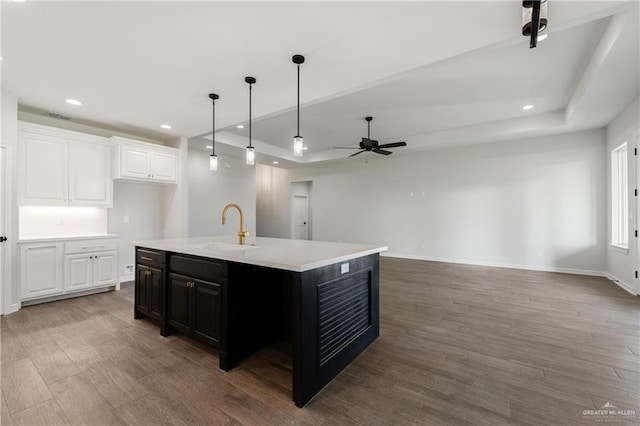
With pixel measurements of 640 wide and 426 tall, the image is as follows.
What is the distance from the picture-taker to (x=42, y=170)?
3.66m

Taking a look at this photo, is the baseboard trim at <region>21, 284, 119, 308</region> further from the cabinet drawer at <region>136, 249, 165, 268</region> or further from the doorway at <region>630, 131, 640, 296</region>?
the doorway at <region>630, 131, 640, 296</region>

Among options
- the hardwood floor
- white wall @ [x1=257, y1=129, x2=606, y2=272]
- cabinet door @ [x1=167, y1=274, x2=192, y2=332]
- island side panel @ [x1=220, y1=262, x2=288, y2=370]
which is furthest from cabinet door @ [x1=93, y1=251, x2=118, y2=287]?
white wall @ [x1=257, y1=129, x2=606, y2=272]

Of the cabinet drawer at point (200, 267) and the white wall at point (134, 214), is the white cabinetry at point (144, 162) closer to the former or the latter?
the white wall at point (134, 214)

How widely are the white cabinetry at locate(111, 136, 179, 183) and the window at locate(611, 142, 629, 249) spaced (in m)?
7.67

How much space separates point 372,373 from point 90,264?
13.9ft

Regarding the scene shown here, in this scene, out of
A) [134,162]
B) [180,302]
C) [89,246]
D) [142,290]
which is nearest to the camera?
[180,302]

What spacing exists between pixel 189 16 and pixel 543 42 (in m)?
3.42

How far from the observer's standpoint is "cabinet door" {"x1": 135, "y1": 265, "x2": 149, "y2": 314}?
2.94 m

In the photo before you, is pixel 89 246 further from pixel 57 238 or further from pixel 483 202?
pixel 483 202

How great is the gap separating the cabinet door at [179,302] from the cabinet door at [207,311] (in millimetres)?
118

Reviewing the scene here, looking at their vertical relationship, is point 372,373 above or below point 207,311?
below

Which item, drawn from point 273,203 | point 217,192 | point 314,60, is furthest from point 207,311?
point 273,203

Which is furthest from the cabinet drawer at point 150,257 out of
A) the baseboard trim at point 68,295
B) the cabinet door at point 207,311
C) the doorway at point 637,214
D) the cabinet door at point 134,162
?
the doorway at point 637,214

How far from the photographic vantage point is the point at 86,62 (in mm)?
2658
